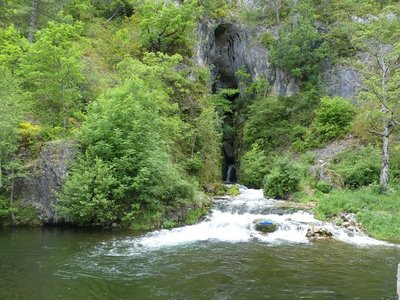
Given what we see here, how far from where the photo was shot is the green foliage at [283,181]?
75.3 ft

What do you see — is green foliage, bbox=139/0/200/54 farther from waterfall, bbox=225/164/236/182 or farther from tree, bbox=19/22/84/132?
waterfall, bbox=225/164/236/182

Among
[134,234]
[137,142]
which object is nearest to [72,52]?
[137,142]

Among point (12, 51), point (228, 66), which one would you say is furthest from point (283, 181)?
point (228, 66)

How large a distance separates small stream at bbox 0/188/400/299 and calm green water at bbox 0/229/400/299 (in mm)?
26

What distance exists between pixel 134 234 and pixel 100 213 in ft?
5.68

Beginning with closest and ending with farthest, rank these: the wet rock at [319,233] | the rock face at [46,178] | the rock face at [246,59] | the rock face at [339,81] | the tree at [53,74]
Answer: the wet rock at [319,233] → the rock face at [46,178] → the tree at [53,74] → the rock face at [339,81] → the rock face at [246,59]

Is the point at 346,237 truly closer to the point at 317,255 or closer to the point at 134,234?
the point at 317,255

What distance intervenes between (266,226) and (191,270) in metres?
6.34

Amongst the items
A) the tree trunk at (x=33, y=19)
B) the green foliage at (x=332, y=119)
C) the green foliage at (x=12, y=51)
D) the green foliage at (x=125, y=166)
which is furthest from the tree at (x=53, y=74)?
the green foliage at (x=332, y=119)

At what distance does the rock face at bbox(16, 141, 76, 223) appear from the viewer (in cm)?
1736

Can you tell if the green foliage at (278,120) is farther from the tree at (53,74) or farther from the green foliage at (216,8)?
the tree at (53,74)

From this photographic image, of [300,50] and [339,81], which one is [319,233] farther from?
[300,50]

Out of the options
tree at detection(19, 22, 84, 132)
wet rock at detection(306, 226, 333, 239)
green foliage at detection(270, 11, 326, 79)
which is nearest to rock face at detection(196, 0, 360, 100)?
green foliage at detection(270, 11, 326, 79)

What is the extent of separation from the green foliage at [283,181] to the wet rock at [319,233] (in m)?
7.01
